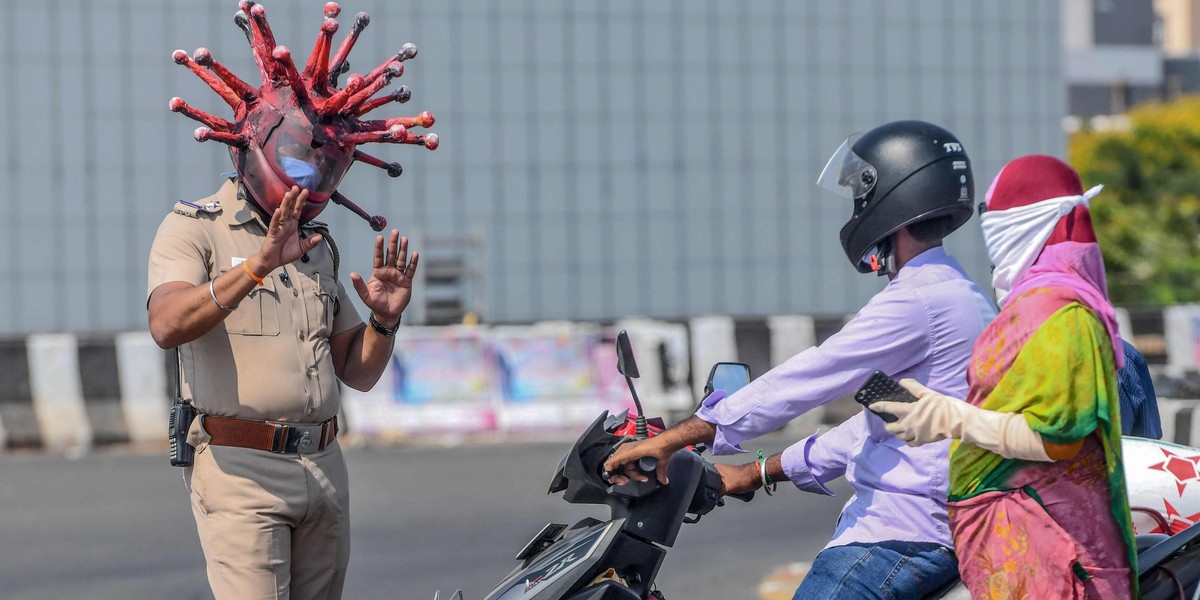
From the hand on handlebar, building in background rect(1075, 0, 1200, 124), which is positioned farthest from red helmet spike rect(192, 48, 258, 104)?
building in background rect(1075, 0, 1200, 124)

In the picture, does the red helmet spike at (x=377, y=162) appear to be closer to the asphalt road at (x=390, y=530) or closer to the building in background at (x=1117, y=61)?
the asphalt road at (x=390, y=530)

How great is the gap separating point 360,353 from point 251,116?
2.42 ft

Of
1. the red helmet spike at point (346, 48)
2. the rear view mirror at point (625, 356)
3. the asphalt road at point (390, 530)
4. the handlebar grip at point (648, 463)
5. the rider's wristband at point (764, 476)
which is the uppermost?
the red helmet spike at point (346, 48)

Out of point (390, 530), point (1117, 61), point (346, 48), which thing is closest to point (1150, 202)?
point (1117, 61)

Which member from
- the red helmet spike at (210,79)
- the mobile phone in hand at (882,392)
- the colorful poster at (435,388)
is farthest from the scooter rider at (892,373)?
the colorful poster at (435,388)

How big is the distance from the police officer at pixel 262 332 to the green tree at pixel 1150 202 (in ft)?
59.0

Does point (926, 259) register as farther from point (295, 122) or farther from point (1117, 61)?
point (1117, 61)

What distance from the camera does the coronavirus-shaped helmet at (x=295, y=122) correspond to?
11.0 feet

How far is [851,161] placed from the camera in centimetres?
329

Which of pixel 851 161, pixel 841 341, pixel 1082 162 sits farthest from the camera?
pixel 1082 162

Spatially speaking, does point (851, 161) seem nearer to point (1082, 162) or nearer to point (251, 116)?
point (251, 116)

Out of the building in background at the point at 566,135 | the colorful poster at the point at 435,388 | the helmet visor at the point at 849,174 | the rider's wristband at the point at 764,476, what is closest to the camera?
the helmet visor at the point at 849,174

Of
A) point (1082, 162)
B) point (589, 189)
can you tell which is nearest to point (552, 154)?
point (589, 189)

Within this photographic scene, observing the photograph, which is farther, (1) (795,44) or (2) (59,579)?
(1) (795,44)
